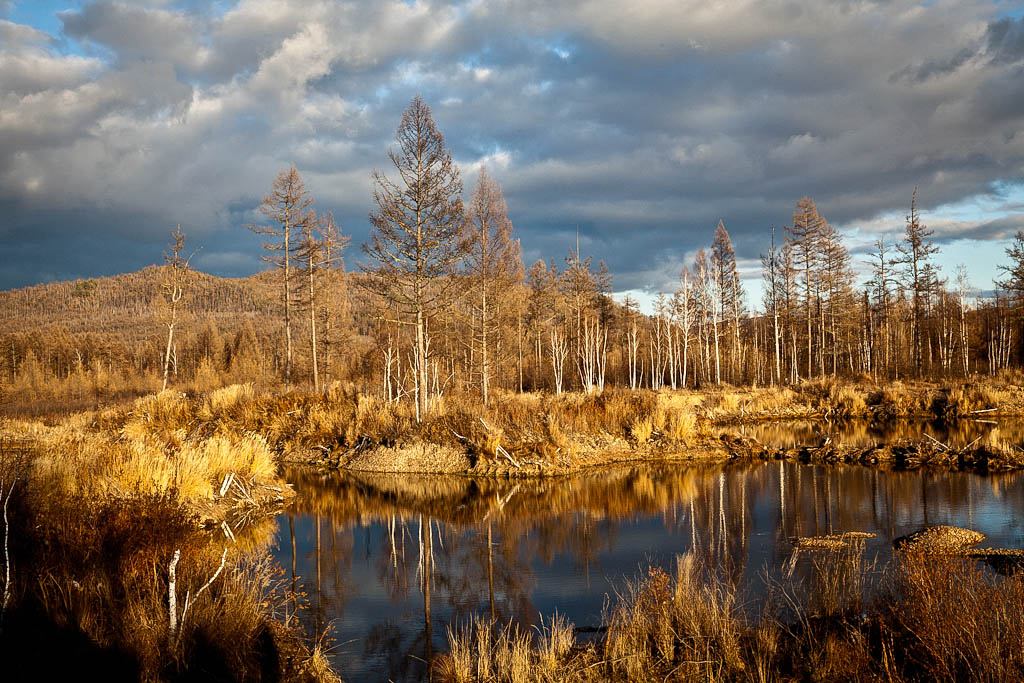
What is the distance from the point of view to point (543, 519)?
46.6 ft

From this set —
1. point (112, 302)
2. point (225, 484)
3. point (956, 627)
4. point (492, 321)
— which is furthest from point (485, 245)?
point (112, 302)

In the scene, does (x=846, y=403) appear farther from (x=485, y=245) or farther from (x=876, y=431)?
(x=485, y=245)

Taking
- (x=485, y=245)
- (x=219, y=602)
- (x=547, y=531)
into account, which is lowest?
(x=547, y=531)

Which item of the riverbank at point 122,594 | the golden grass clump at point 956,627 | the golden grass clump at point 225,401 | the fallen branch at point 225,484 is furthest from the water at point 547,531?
the golden grass clump at point 225,401

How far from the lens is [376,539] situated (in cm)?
1331

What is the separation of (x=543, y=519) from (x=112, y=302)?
16128 cm

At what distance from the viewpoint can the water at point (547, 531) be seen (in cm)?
891

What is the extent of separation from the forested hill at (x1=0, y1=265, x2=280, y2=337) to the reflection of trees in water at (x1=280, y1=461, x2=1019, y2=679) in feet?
397

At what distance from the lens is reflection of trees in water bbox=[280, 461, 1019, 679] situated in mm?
9539

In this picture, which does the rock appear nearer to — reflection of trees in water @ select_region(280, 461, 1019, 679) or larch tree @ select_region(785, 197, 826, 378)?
reflection of trees in water @ select_region(280, 461, 1019, 679)

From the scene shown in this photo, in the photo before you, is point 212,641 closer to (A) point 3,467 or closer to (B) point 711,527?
(A) point 3,467

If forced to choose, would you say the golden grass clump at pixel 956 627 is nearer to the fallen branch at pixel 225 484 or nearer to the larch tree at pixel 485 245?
the fallen branch at pixel 225 484

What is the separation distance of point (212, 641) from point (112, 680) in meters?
0.86

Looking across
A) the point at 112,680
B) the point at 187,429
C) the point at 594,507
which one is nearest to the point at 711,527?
the point at 594,507
